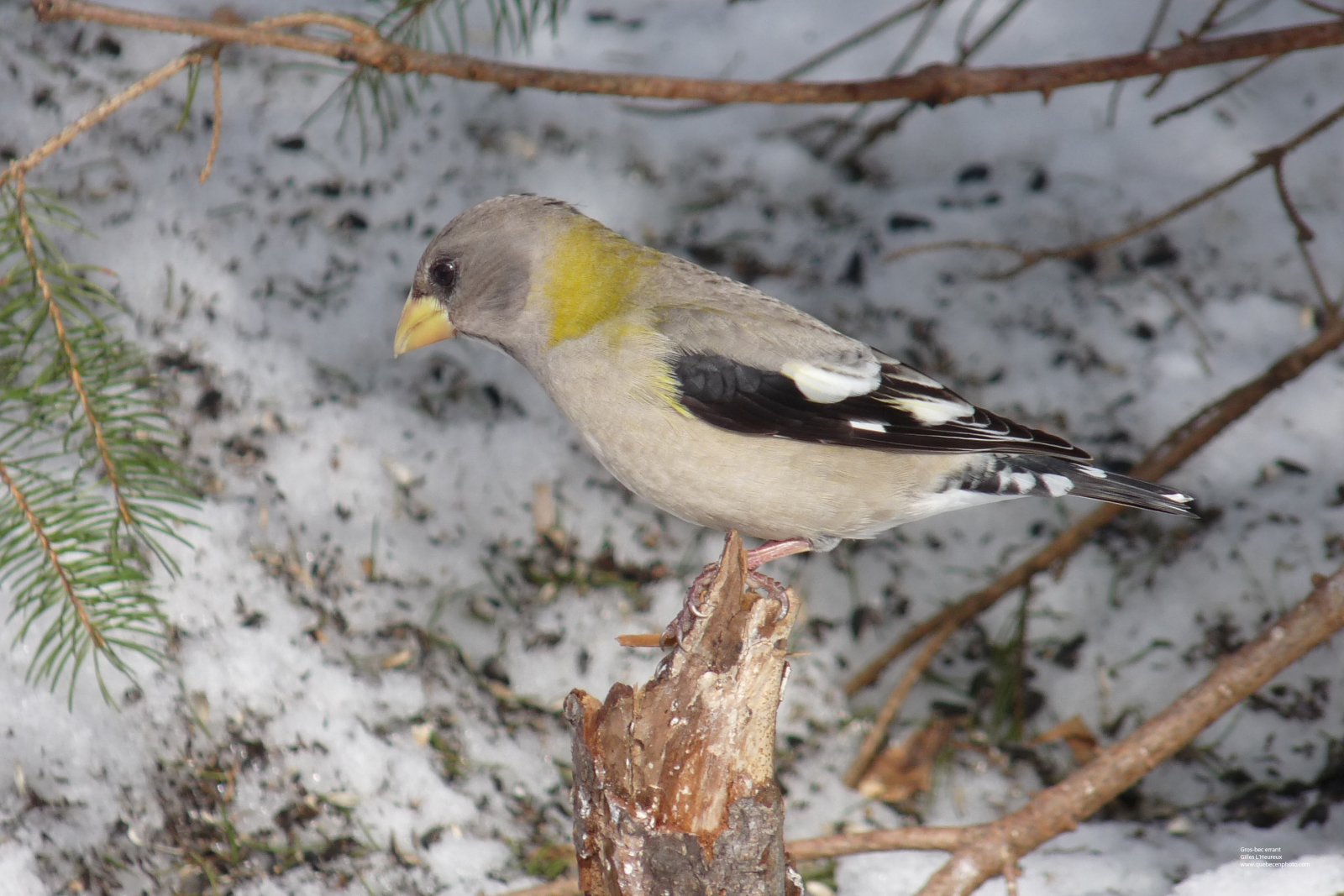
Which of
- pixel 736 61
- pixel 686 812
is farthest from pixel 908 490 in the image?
pixel 736 61

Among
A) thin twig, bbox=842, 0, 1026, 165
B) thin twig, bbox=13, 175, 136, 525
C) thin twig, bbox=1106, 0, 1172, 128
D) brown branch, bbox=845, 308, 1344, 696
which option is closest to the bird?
brown branch, bbox=845, 308, 1344, 696

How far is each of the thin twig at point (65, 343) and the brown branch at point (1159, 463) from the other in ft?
8.75

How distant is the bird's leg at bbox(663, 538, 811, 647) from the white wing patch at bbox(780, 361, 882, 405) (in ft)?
1.62

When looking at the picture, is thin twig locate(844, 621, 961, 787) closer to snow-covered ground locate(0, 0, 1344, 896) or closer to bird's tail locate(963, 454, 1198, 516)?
snow-covered ground locate(0, 0, 1344, 896)

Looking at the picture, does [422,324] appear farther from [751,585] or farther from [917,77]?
[917,77]

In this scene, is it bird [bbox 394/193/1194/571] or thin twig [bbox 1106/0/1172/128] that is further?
thin twig [bbox 1106/0/1172/128]

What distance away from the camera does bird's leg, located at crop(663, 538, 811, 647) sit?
2.94 m

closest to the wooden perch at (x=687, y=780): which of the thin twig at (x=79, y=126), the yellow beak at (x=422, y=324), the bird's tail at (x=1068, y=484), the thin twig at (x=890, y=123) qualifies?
the bird's tail at (x=1068, y=484)

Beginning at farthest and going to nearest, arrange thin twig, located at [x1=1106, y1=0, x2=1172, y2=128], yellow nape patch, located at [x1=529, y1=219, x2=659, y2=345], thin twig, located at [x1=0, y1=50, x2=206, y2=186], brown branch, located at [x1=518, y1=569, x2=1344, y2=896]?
thin twig, located at [x1=1106, y1=0, x2=1172, y2=128] → yellow nape patch, located at [x1=529, y1=219, x2=659, y2=345] → brown branch, located at [x1=518, y1=569, x2=1344, y2=896] → thin twig, located at [x1=0, y1=50, x2=206, y2=186]

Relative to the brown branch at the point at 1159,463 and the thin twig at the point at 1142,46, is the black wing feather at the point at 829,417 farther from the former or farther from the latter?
the thin twig at the point at 1142,46

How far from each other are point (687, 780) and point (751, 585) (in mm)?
815

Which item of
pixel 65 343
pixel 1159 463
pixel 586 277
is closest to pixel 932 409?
pixel 586 277

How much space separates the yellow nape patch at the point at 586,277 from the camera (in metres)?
3.31

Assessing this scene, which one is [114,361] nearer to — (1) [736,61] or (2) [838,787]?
(2) [838,787]
